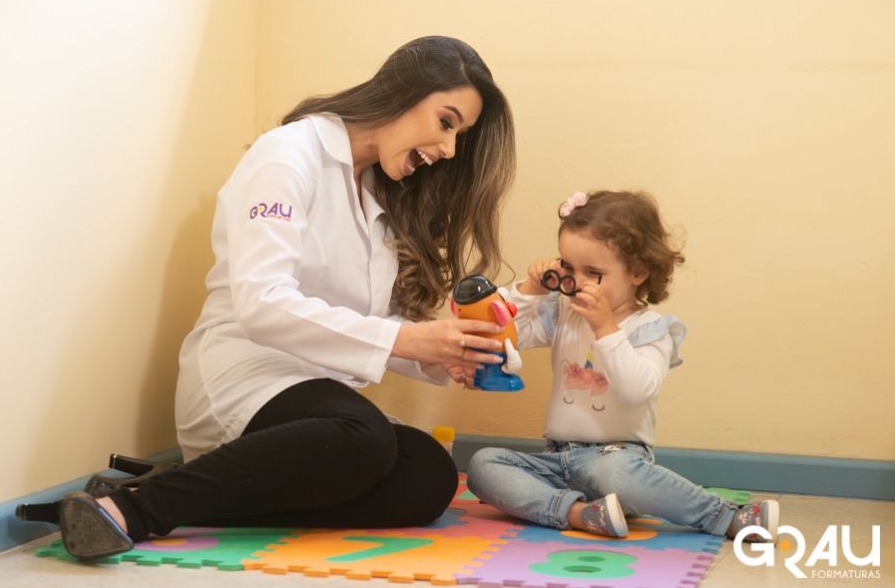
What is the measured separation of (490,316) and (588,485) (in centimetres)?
32

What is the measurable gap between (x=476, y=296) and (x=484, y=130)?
35 cm

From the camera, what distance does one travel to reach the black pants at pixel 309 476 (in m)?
1.51

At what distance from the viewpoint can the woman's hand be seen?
5.21 ft

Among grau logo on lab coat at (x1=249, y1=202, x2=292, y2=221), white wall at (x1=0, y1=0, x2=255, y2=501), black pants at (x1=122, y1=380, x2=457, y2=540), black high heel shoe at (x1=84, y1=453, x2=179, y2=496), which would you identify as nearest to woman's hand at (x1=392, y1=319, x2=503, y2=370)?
black pants at (x1=122, y1=380, x2=457, y2=540)

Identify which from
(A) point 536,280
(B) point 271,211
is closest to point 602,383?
(A) point 536,280

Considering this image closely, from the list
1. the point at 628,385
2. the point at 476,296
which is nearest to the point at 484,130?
the point at 476,296

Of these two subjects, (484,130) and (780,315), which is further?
(780,315)

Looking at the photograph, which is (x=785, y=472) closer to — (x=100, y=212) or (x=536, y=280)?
(x=536, y=280)

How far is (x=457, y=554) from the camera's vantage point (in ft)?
4.99

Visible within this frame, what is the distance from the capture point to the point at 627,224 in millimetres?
1778

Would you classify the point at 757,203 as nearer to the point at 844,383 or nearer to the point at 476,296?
the point at 844,383

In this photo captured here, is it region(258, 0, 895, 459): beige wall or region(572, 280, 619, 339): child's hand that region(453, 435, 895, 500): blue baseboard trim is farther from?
region(572, 280, 619, 339): child's hand

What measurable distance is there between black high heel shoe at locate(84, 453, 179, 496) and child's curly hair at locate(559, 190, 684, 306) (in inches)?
27.9

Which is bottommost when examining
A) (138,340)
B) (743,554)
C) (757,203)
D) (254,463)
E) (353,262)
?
(743,554)
